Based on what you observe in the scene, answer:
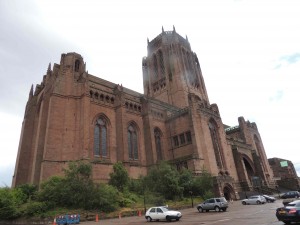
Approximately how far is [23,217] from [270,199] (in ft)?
105

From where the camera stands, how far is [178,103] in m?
60.7

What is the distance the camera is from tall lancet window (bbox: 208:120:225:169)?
1795 inches

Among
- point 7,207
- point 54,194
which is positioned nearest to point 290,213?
point 54,194

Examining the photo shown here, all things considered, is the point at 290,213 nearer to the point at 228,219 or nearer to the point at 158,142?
the point at 228,219

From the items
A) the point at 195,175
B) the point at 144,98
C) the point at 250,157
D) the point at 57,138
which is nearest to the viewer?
the point at 57,138

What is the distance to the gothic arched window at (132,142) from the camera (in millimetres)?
40031

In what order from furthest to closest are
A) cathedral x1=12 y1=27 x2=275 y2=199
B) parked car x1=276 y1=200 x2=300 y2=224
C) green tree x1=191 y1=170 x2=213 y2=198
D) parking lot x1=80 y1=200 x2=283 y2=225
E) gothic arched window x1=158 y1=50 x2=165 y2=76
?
gothic arched window x1=158 y1=50 x2=165 y2=76 < green tree x1=191 y1=170 x2=213 y2=198 < cathedral x1=12 y1=27 x2=275 y2=199 < parking lot x1=80 y1=200 x2=283 y2=225 < parked car x1=276 y1=200 x2=300 y2=224

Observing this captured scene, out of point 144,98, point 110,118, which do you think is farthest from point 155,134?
point 110,118

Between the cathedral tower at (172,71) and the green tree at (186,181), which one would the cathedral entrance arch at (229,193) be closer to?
the green tree at (186,181)

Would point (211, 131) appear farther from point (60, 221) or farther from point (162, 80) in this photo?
point (60, 221)

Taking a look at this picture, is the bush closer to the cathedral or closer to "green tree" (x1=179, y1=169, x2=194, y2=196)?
the cathedral

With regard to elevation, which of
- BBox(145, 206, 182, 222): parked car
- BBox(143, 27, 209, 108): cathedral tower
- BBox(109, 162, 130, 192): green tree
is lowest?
BBox(145, 206, 182, 222): parked car

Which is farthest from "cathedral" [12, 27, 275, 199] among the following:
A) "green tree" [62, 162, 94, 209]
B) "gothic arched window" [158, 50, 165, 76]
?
"gothic arched window" [158, 50, 165, 76]

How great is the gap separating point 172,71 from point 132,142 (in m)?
31.5
